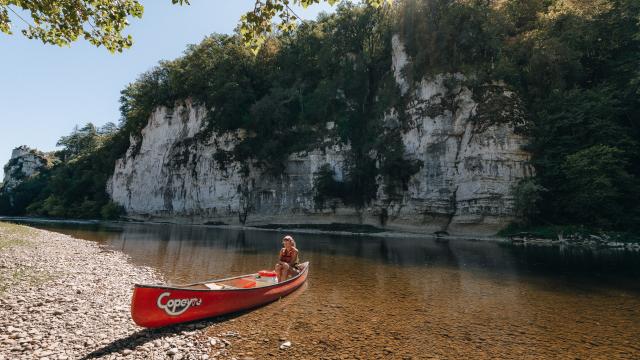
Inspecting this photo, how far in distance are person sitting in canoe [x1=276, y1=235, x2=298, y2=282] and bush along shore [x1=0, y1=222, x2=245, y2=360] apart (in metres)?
3.57

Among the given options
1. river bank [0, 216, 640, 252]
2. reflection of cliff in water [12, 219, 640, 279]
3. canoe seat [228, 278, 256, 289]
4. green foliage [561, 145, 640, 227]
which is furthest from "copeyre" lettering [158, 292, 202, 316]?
green foliage [561, 145, 640, 227]

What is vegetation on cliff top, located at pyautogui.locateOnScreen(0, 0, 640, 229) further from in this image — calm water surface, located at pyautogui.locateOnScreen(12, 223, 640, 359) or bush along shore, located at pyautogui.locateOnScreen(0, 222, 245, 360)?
bush along shore, located at pyautogui.locateOnScreen(0, 222, 245, 360)

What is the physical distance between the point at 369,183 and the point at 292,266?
29021mm

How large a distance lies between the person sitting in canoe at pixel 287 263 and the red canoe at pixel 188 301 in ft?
4.23

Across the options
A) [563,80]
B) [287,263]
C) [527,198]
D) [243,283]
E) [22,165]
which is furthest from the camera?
[22,165]

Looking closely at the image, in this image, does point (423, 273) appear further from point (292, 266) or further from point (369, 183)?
point (369, 183)

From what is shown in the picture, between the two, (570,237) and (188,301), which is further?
(570,237)

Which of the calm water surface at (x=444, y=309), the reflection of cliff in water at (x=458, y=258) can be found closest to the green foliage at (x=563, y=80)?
the reflection of cliff in water at (x=458, y=258)

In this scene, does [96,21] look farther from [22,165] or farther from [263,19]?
[22,165]

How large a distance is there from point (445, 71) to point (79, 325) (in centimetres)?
3678

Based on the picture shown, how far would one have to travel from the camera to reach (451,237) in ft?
106

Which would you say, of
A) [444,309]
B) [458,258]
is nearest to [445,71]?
[458,258]

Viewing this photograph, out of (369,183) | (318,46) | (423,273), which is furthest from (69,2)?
(318,46)

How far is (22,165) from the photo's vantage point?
86562 mm
